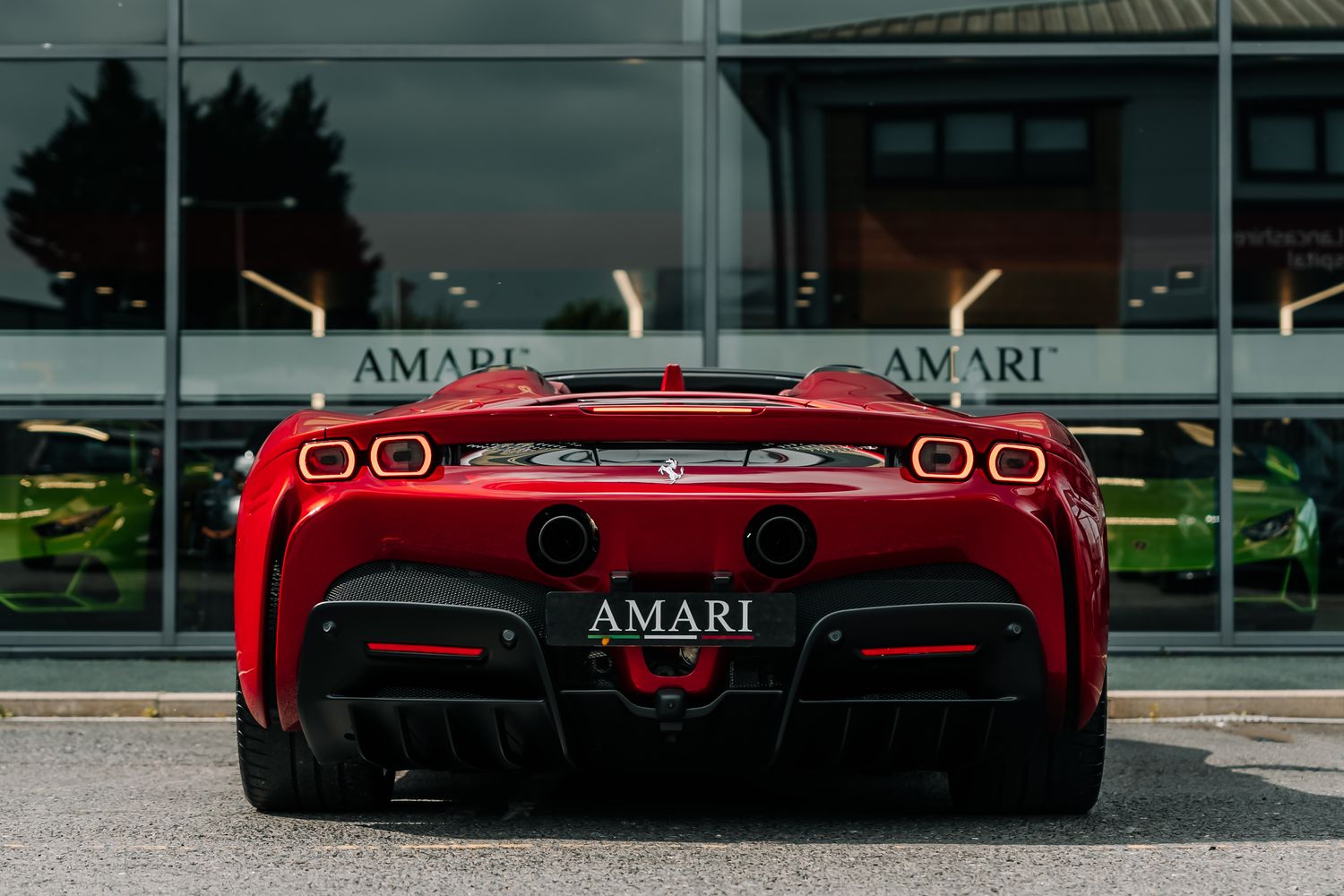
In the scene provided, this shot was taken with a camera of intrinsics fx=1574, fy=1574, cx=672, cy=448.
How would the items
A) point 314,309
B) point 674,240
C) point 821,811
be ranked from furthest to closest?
point 674,240
point 314,309
point 821,811

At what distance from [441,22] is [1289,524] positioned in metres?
6.10

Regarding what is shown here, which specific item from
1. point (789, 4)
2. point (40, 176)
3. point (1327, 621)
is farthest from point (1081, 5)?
point (40, 176)

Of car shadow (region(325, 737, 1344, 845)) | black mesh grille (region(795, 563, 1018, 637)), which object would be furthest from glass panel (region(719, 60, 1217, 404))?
black mesh grille (region(795, 563, 1018, 637))

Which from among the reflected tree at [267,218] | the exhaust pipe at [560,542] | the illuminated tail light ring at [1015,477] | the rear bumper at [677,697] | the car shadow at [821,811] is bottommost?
the car shadow at [821,811]

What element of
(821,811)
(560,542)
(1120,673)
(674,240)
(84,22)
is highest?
(84,22)

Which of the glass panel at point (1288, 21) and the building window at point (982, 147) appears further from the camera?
the glass panel at point (1288, 21)

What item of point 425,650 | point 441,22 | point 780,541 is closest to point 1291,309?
point 441,22

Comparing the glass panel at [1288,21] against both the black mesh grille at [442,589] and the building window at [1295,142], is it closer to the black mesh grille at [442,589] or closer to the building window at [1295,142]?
the building window at [1295,142]

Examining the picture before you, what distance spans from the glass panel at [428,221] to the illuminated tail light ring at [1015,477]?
581cm

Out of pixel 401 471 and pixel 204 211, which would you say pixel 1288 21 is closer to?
pixel 204 211

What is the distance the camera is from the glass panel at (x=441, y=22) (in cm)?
980

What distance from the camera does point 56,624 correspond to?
31.5ft

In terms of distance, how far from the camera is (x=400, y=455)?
3887mm

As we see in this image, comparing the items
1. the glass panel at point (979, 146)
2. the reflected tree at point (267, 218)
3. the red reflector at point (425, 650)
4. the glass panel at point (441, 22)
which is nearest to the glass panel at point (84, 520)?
the reflected tree at point (267, 218)
